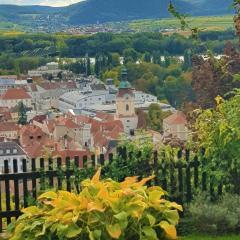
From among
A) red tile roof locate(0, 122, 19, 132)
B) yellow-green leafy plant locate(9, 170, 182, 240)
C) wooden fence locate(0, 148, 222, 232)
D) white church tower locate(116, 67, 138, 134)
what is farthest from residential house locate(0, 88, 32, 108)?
yellow-green leafy plant locate(9, 170, 182, 240)

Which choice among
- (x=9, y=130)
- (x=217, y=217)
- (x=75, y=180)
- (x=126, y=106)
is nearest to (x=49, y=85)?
(x=126, y=106)

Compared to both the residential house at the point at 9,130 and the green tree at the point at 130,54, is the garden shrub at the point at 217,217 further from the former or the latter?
the green tree at the point at 130,54

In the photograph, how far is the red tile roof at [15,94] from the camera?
80.7 metres

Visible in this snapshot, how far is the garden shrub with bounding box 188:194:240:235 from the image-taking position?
560 centimetres

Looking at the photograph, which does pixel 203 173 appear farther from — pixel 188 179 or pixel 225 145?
pixel 225 145

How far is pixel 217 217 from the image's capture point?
5.61 metres

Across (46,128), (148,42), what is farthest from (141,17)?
(46,128)

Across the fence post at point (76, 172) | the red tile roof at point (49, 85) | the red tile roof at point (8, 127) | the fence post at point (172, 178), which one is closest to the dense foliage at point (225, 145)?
the fence post at point (172, 178)

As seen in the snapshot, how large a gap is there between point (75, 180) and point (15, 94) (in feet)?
250

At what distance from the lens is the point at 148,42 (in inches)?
3826

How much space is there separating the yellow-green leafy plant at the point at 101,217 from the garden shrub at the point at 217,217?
3.03 feet

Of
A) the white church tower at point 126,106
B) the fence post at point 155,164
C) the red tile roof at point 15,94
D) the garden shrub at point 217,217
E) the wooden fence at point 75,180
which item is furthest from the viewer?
the red tile roof at point 15,94

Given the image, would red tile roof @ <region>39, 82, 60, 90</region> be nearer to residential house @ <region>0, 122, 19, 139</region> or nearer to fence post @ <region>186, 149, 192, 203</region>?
residential house @ <region>0, 122, 19, 139</region>

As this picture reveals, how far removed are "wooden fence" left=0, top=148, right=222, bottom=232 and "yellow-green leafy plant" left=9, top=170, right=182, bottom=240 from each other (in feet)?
3.77
